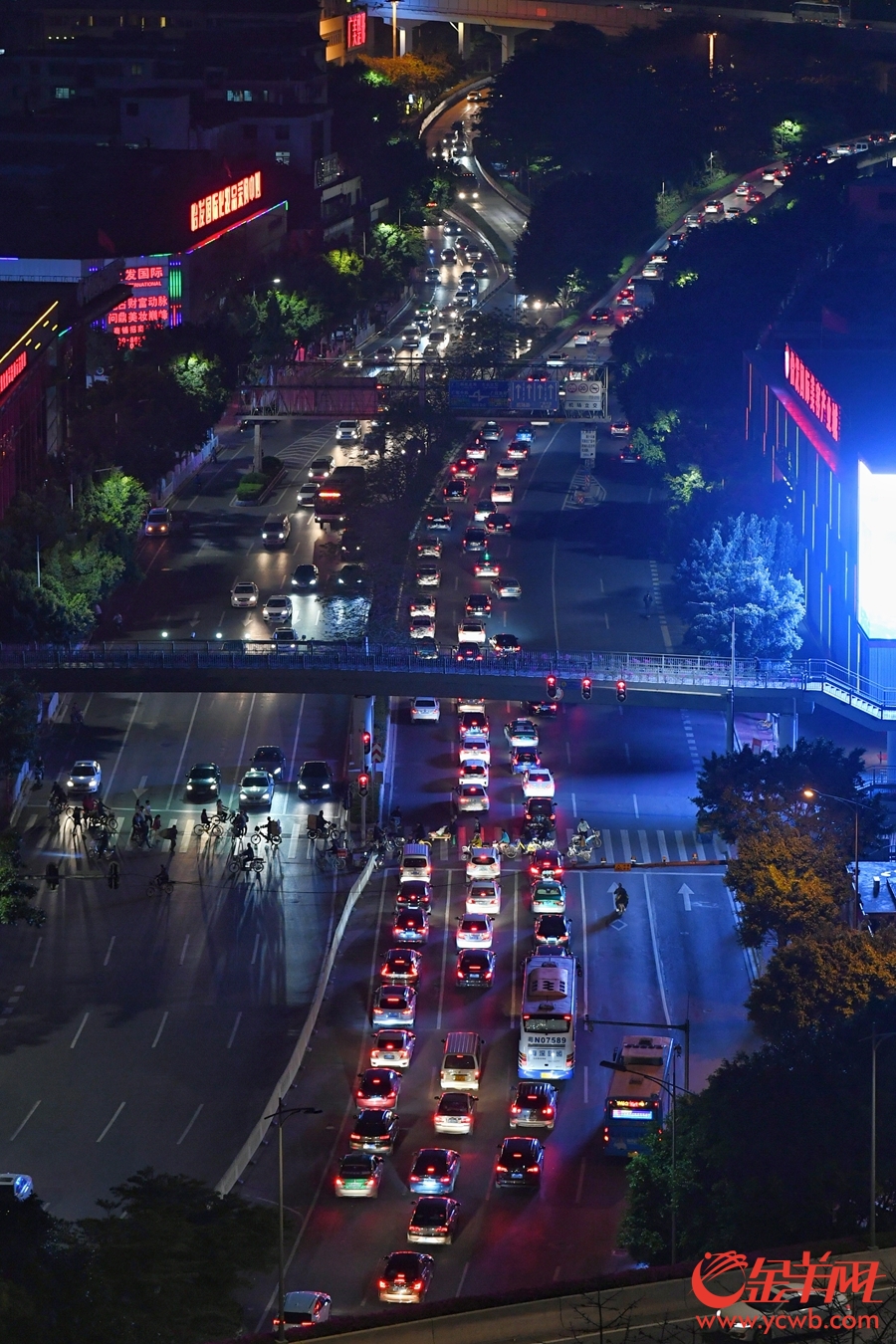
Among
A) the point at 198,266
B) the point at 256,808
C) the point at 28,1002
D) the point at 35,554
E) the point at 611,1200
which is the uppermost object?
the point at 198,266

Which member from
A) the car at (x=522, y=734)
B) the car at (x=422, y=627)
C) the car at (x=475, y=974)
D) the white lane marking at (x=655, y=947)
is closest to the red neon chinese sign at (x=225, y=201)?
the car at (x=422, y=627)

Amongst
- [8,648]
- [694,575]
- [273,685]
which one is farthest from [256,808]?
[694,575]

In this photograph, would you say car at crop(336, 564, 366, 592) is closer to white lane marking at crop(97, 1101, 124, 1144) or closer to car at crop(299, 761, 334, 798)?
car at crop(299, 761, 334, 798)

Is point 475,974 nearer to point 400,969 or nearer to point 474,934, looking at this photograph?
point 400,969

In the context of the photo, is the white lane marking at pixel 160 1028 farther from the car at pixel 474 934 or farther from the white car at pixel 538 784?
the white car at pixel 538 784

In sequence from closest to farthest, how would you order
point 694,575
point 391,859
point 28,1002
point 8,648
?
point 28,1002 < point 391,859 < point 8,648 < point 694,575

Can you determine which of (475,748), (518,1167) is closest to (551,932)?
(518,1167)

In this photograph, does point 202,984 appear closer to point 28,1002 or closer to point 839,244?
point 28,1002
